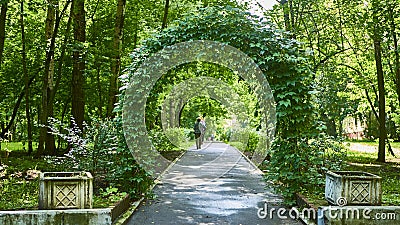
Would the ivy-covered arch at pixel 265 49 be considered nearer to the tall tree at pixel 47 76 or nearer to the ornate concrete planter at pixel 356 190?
the ornate concrete planter at pixel 356 190

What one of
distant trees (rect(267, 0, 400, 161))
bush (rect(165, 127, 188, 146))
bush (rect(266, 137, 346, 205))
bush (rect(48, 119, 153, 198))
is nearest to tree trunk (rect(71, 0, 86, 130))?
distant trees (rect(267, 0, 400, 161))

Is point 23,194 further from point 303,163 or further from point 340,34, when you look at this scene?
point 340,34

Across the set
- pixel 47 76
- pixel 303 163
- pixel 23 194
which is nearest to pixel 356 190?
pixel 303 163

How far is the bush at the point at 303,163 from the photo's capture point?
29.7ft

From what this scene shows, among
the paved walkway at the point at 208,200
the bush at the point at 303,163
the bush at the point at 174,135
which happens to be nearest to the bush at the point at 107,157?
the paved walkway at the point at 208,200

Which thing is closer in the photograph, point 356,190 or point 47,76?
point 356,190

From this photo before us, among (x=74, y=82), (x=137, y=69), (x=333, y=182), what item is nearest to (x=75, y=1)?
(x=74, y=82)

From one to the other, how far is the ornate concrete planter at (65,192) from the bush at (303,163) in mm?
4007

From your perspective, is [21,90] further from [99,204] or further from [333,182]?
[333,182]

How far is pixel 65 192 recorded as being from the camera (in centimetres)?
663

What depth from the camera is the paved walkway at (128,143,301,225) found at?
7859 mm

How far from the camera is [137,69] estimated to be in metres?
9.44

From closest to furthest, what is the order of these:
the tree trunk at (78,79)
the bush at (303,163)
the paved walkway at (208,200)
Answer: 1. the paved walkway at (208,200)
2. the bush at (303,163)
3. the tree trunk at (78,79)

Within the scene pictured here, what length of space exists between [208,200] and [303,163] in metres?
2.08
